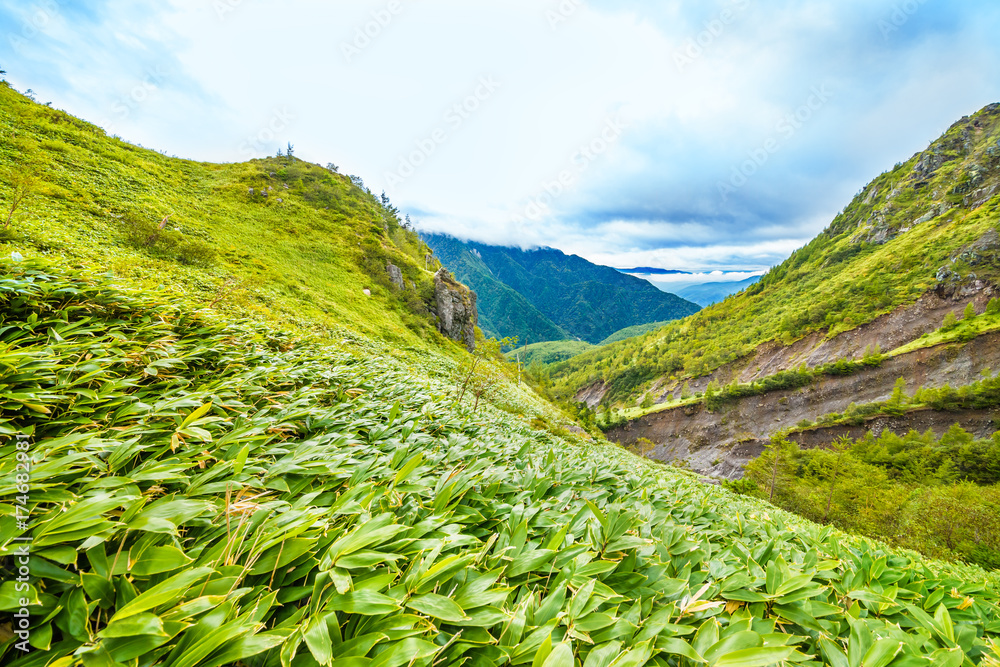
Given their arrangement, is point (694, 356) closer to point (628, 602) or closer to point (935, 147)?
point (628, 602)

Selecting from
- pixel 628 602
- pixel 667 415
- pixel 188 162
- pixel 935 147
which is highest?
pixel 935 147

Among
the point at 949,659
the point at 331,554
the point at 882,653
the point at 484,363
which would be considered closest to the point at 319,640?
the point at 331,554

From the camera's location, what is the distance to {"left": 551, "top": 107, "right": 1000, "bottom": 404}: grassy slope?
7306 centimetres

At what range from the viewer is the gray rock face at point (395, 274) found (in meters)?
33.3

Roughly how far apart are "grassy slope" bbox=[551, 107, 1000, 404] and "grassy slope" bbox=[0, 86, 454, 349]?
3253 inches

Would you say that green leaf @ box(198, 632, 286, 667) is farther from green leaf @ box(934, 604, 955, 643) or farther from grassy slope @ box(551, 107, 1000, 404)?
grassy slope @ box(551, 107, 1000, 404)

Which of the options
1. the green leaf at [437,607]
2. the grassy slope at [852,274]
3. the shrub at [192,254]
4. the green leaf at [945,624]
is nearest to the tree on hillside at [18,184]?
the shrub at [192,254]

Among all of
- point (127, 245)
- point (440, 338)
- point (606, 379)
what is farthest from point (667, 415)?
point (127, 245)

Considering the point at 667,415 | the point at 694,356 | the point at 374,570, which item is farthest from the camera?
the point at 694,356

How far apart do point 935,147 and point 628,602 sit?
620 feet

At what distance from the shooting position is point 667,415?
75.2 metres

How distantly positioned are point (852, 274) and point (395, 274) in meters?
115
